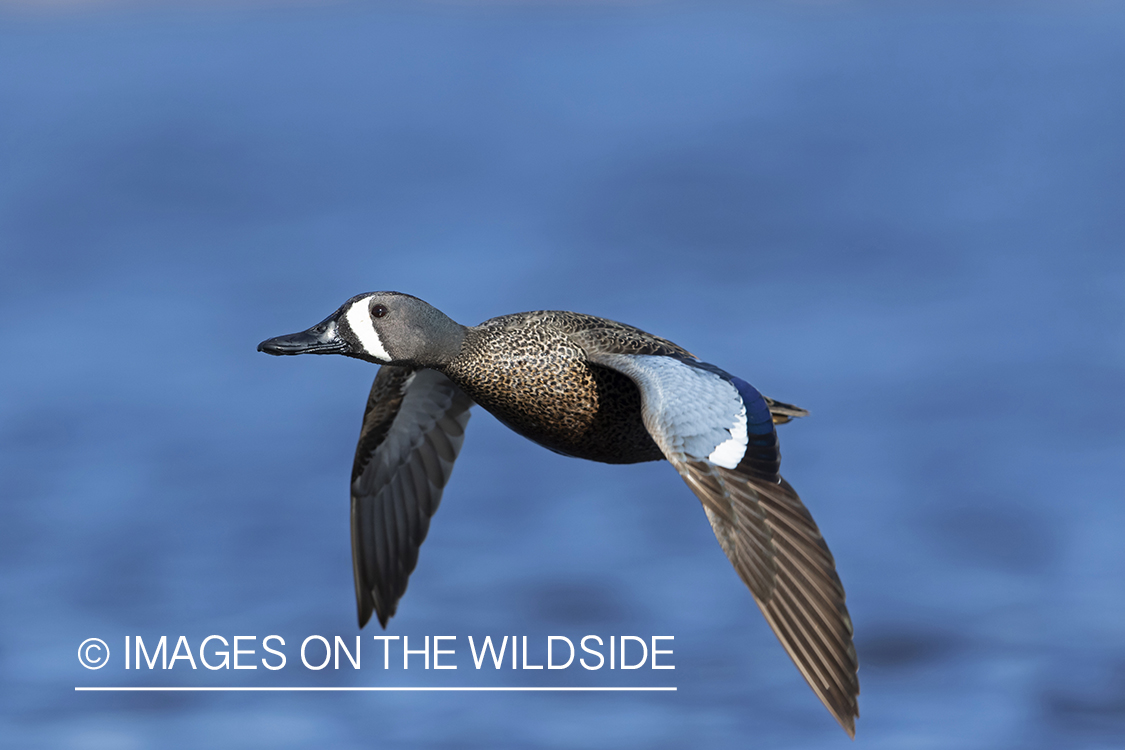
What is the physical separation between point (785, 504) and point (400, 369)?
A: 11.0 ft

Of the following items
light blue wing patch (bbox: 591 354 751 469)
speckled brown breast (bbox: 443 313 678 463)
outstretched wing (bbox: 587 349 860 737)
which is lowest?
outstretched wing (bbox: 587 349 860 737)

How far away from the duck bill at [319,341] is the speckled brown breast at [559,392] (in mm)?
620

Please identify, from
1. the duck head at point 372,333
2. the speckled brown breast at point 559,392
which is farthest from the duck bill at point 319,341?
the speckled brown breast at point 559,392

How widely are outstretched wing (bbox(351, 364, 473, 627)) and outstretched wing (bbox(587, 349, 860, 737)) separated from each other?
2626 mm

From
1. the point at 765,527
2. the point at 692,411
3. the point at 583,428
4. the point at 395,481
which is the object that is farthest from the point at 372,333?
the point at 765,527

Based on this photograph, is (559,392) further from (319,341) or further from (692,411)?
(319,341)

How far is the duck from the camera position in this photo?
282 inches

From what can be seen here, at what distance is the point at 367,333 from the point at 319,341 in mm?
256

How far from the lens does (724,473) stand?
7332 millimetres

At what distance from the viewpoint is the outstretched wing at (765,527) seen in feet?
23.2

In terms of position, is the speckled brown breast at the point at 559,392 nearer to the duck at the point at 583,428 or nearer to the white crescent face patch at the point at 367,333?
the duck at the point at 583,428

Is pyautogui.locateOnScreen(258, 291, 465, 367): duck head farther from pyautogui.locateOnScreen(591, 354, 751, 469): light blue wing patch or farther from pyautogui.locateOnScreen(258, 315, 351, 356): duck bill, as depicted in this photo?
pyautogui.locateOnScreen(591, 354, 751, 469): light blue wing patch

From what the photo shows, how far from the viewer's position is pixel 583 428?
28.0 feet

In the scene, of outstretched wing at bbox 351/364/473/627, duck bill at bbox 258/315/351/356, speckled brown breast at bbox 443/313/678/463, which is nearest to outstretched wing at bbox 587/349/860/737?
speckled brown breast at bbox 443/313/678/463
